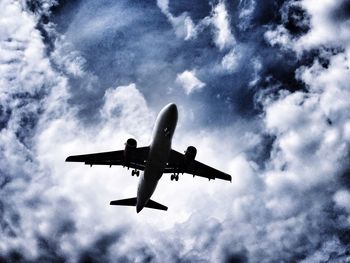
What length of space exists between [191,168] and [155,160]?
857cm

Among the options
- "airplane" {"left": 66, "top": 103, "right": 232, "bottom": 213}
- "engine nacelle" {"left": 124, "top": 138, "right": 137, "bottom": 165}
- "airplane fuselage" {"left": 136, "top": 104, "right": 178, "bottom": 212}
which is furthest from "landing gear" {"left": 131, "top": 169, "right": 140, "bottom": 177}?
"engine nacelle" {"left": 124, "top": 138, "right": 137, "bottom": 165}

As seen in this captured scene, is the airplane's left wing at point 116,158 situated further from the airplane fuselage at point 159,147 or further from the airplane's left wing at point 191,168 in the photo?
the airplane's left wing at point 191,168

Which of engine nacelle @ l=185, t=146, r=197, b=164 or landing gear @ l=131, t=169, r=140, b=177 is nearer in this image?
engine nacelle @ l=185, t=146, r=197, b=164

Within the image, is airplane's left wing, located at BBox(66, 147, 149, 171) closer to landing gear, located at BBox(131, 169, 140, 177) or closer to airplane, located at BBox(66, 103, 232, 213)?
airplane, located at BBox(66, 103, 232, 213)

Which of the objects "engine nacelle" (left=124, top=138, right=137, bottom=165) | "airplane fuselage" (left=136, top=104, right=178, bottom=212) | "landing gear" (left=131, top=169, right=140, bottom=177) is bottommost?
"airplane fuselage" (left=136, top=104, right=178, bottom=212)

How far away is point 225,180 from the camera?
147ft

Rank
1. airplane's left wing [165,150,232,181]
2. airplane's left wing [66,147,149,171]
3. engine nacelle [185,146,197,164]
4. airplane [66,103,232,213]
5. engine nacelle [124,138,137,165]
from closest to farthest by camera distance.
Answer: airplane [66,103,232,213] < engine nacelle [124,138,137,165] < engine nacelle [185,146,197,164] < airplane's left wing [66,147,149,171] < airplane's left wing [165,150,232,181]

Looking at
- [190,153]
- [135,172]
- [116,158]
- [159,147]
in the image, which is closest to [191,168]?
Answer: [190,153]

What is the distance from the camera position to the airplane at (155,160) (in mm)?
33500

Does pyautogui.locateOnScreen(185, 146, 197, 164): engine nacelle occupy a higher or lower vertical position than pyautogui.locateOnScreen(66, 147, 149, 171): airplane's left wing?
lower

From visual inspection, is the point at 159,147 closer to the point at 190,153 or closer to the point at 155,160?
the point at 155,160

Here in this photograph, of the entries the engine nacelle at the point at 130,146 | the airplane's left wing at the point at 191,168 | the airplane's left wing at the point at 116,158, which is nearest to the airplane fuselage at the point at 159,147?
the airplane's left wing at the point at 116,158

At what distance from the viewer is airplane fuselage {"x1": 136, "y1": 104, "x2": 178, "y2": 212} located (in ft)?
109

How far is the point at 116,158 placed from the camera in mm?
40281
